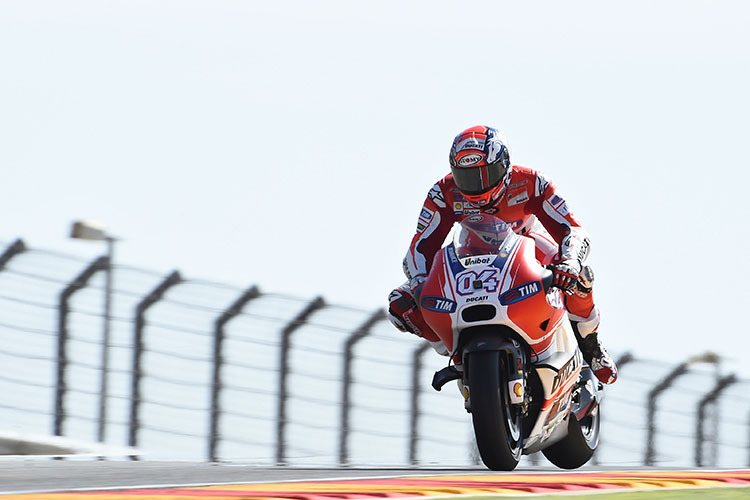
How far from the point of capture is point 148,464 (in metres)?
8.32

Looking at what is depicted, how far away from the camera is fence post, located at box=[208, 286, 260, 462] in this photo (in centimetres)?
1080

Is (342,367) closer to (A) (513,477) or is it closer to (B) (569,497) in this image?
(A) (513,477)

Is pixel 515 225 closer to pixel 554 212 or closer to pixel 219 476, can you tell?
pixel 554 212

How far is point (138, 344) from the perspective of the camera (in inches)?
430

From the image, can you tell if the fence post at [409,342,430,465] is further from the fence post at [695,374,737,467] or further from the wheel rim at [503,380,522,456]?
the wheel rim at [503,380,522,456]

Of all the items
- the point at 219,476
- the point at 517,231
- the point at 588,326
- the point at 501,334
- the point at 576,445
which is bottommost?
the point at 219,476

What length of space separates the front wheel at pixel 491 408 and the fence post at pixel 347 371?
425cm

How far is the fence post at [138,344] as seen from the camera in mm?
10680

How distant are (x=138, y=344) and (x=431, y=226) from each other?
3.70m

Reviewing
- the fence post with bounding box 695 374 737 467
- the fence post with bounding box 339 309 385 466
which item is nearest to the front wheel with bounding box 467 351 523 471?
the fence post with bounding box 339 309 385 466

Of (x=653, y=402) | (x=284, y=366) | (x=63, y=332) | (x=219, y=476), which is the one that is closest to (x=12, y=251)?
(x=63, y=332)

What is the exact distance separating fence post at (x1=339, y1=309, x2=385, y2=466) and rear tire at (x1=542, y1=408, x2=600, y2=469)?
112 inches

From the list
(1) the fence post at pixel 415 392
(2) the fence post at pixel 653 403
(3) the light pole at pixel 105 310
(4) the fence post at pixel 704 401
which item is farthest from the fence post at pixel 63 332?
(4) the fence post at pixel 704 401

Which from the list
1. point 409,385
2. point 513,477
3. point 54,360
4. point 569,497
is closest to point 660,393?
point 409,385
